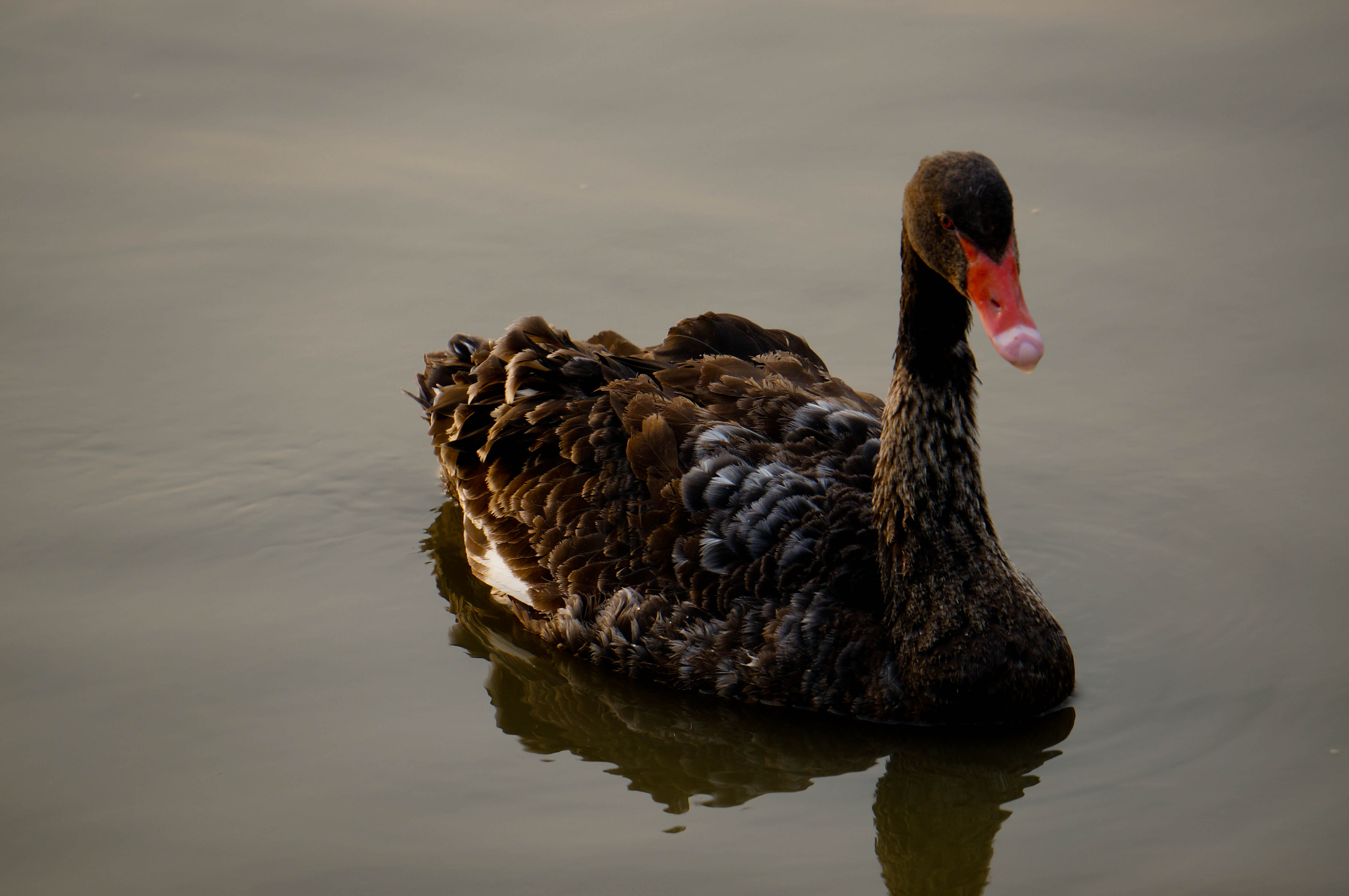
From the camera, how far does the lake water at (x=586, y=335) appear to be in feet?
21.2

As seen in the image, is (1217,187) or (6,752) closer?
(6,752)

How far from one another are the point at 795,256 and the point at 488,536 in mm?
3329

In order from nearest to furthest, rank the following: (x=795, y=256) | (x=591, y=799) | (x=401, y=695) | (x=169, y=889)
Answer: (x=169, y=889) → (x=591, y=799) → (x=401, y=695) → (x=795, y=256)

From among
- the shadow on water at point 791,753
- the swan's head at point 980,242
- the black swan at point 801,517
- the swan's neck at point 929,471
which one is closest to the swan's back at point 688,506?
the black swan at point 801,517

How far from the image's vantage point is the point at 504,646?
7828mm

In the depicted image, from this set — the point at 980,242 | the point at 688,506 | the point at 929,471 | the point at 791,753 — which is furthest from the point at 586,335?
the point at 980,242

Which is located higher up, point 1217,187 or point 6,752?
point 1217,187

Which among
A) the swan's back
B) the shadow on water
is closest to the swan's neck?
the swan's back

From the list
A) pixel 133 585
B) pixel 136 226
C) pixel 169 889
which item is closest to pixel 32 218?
pixel 136 226

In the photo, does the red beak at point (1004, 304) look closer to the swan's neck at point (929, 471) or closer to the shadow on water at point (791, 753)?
the swan's neck at point (929, 471)

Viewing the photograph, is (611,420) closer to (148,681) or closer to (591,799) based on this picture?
(591,799)

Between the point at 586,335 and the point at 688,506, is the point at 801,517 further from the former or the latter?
the point at 586,335

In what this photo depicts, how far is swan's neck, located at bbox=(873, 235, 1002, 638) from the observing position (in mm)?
6773

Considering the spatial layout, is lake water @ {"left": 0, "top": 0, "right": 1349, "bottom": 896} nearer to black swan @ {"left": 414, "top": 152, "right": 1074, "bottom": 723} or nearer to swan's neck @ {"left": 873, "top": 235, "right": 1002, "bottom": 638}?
black swan @ {"left": 414, "top": 152, "right": 1074, "bottom": 723}
